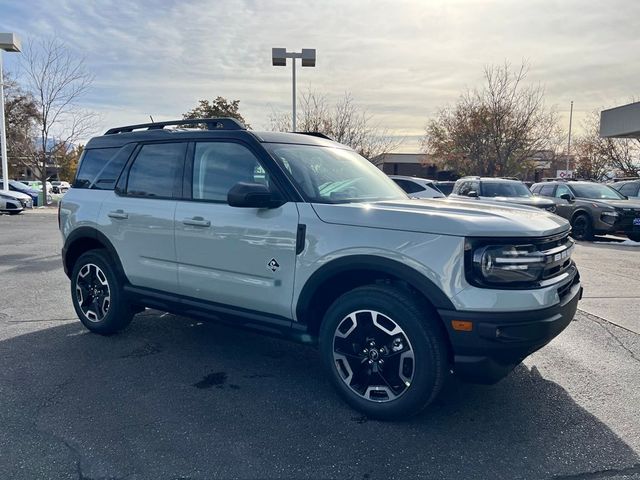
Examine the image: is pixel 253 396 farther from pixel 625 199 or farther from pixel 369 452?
pixel 625 199

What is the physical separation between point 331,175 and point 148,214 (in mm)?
1674

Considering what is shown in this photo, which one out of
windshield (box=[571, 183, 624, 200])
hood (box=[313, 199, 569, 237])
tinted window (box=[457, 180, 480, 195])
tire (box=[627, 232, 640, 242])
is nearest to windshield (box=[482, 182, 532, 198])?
tinted window (box=[457, 180, 480, 195])

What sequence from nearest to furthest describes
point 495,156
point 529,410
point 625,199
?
point 529,410 → point 625,199 → point 495,156

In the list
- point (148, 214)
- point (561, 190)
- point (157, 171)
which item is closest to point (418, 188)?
point (561, 190)

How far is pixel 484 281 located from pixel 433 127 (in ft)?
120

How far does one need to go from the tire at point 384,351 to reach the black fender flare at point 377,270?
139mm

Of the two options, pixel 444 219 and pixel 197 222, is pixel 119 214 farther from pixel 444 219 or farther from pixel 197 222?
pixel 444 219

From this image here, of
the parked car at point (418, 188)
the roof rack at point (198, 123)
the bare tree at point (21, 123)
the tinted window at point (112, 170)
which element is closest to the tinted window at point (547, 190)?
the parked car at point (418, 188)

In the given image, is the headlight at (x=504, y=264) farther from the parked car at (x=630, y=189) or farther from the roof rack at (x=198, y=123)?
the parked car at (x=630, y=189)

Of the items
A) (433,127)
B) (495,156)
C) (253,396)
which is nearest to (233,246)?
(253,396)

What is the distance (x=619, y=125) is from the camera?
23484 millimetres

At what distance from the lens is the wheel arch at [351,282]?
300 centimetres

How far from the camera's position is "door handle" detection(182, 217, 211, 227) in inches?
154

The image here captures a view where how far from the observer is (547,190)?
51.1 ft
